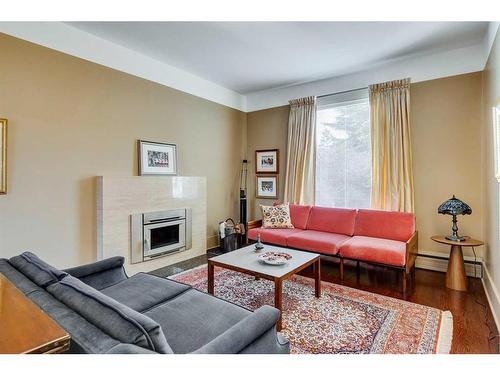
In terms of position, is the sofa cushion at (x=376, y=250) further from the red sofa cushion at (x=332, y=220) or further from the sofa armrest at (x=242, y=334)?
the sofa armrest at (x=242, y=334)

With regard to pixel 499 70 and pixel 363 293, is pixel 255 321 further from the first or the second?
pixel 499 70

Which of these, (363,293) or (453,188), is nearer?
(363,293)

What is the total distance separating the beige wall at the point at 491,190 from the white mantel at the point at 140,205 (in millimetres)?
3581

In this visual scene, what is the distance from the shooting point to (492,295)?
2533mm

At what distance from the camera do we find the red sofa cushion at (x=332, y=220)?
386cm

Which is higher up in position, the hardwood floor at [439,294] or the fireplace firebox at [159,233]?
the fireplace firebox at [159,233]

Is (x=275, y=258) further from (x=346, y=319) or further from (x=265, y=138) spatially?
(x=265, y=138)

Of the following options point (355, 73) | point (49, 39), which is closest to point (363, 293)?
point (355, 73)

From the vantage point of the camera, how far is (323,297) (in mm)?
2756

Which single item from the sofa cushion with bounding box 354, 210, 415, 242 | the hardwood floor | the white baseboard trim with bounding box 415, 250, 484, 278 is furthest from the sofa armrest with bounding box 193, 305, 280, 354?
the white baseboard trim with bounding box 415, 250, 484, 278

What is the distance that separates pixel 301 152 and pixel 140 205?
8.86 feet

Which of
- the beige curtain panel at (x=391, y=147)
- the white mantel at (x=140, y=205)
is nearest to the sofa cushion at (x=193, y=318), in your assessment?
the white mantel at (x=140, y=205)

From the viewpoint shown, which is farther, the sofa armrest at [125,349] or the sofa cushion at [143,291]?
the sofa cushion at [143,291]

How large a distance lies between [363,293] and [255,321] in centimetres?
205
